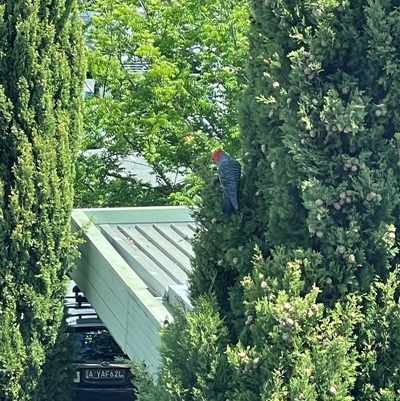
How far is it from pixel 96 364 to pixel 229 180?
182 inches

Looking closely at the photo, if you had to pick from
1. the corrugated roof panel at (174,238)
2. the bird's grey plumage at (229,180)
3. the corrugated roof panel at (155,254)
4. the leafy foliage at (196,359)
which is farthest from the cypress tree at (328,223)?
the corrugated roof panel at (174,238)

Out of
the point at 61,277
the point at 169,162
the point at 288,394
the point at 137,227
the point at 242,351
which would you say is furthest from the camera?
the point at 169,162


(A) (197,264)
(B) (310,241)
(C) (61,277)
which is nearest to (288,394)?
(B) (310,241)

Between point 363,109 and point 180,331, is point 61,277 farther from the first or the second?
point 363,109

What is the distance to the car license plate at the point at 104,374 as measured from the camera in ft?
24.5

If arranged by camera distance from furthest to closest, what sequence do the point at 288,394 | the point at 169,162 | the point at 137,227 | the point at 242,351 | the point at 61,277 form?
the point at 169,162 → the point at 137,227 → the point at 61,277 → the point at 242,351 → the point at 288,394

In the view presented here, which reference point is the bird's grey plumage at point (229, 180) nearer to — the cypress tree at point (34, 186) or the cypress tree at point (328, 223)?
the cypress tree at point (328, 223)

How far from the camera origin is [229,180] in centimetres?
343

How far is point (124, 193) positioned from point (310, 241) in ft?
24.9

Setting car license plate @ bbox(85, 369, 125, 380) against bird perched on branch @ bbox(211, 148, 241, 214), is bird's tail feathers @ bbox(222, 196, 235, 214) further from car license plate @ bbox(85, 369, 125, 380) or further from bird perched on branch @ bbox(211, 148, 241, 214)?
car license plate @ bbox(85, 369, 125, 380)

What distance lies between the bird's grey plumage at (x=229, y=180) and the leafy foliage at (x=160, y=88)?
6.06m

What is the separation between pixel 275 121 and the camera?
3.20 metres

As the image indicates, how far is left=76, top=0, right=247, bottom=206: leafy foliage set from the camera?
9719 millimetres

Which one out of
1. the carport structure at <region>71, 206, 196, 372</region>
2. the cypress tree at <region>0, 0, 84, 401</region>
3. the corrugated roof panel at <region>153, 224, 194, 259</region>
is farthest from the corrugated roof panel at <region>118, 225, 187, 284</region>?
the cypress tree at <region>0, 0, 84, 401</region>
